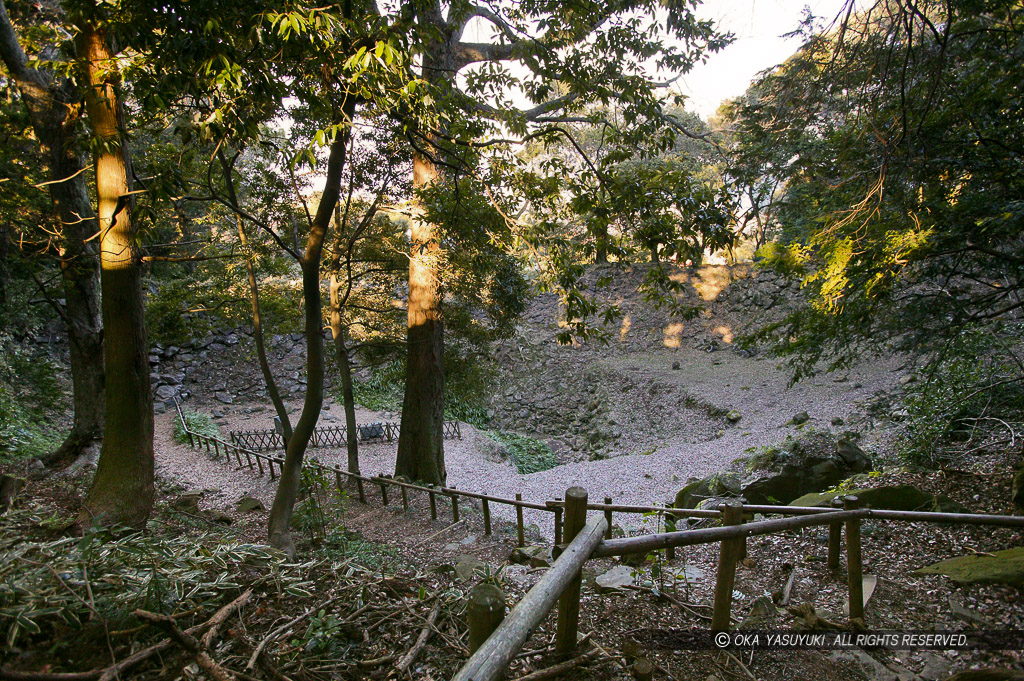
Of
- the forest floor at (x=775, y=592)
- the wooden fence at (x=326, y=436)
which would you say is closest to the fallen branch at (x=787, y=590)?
the forest floor at (x=775, y=592)

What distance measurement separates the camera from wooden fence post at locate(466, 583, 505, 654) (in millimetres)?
1897

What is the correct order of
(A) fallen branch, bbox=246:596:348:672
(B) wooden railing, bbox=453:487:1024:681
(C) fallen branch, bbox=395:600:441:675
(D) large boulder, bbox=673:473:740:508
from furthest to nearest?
(D) large boulder, bbox=673:473:740:508 < (C) fallen branch, bbox=395:600:441:675 < (A) fallen branch, bbox=246:596:348:672 < (B) wooden railing, bbox=453:487:1024:681

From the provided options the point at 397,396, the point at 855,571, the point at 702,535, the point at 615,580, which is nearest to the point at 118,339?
the point at 615,580

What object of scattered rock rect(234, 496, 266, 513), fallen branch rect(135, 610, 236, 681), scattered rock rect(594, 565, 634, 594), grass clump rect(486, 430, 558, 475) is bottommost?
grass clump rect(486, 430, 558, 475)

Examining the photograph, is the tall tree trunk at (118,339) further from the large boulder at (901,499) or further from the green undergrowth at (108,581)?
the large boulder at (901,499)

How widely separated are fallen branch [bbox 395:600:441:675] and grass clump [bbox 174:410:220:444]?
42.7ft

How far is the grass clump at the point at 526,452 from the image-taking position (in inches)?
533

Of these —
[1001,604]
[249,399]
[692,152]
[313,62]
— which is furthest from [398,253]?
[692,152]

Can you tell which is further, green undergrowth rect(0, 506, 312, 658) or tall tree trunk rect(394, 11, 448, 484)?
tall tree trunk rect(394, 11, 448, 484)

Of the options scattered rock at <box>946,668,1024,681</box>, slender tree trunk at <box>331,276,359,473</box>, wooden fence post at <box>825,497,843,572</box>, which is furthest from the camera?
slender tree trunk at <box>331,276,359,473</box>

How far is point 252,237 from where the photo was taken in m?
8.36

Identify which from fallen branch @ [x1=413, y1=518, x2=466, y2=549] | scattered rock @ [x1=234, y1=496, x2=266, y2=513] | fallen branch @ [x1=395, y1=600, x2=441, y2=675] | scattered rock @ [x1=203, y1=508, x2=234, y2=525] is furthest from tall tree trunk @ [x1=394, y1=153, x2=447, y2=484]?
fallen branch @ [x1=395, y1=600, x2=441, y2=675]

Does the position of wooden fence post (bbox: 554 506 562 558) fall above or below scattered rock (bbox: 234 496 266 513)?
above

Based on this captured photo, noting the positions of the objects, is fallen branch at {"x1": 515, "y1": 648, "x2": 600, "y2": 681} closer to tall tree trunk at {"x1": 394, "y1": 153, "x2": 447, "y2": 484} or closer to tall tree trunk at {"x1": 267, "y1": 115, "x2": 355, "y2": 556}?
tall tree trunk at {"x1": 267, "y1": 115, "x2": 355, "y2": 556}
